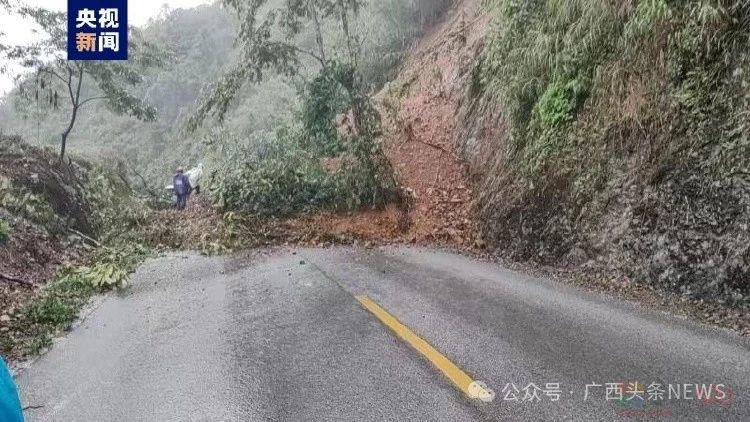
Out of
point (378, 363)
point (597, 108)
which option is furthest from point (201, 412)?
point (597, 108)

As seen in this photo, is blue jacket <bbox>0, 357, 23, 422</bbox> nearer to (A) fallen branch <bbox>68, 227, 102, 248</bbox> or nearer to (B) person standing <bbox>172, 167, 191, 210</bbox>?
(A) fallen branch <bbox>68, 227, 102, 248</bbox>

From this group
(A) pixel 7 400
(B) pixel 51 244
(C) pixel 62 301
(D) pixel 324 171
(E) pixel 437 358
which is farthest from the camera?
(D) pixel 324 171

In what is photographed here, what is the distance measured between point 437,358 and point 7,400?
3551mm

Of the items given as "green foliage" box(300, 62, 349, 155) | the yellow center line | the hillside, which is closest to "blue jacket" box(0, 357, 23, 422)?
the yellow center line

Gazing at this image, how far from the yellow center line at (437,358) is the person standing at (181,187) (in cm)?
1465

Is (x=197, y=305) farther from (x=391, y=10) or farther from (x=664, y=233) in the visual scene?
(x=391, y=10)

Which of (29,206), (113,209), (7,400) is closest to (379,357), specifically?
(7,400)

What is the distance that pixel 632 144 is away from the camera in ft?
24.5

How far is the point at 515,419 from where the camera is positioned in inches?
152

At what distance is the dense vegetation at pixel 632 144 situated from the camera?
607 centimetres

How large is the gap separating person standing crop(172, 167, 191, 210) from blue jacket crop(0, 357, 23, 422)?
18411 millimetres

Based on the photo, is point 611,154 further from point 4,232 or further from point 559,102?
point 4,232

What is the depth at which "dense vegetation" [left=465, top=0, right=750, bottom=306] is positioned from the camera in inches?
239

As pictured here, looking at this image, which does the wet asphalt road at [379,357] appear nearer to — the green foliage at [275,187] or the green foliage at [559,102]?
the green foliage at [559,102]
